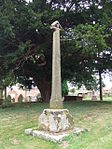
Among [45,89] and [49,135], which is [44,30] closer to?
[45,89]

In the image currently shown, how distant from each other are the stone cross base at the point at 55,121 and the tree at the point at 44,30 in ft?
18.9

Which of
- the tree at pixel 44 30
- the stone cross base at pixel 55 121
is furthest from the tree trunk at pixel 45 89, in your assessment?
the stone cross base at pixel 55 121

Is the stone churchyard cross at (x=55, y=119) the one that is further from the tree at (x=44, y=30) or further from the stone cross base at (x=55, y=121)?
the tree at (x=44, y=30)

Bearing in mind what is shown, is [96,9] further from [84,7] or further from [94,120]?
[94,120]

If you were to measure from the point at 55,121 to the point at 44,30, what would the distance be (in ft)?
26.2

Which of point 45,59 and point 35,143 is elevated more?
point 45,59

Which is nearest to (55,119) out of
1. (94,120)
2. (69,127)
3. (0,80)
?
(69,127)

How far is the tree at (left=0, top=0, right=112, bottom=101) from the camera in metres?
13.1

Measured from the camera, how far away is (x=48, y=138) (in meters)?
6.62

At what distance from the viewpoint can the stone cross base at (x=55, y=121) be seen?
7070 mm

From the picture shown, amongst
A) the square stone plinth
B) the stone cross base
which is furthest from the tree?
the square stone plinth

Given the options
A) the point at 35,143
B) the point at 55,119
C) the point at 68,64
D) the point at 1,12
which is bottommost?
the point at 35,143

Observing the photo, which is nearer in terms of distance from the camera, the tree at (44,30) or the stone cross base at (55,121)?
the stone cross base at (55,121)

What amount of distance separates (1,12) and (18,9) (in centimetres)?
145
